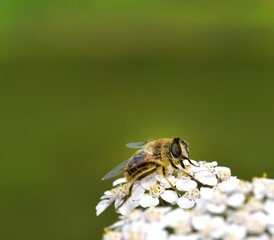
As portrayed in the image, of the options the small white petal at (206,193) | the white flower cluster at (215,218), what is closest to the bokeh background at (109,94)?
the small white petal at (206,193)

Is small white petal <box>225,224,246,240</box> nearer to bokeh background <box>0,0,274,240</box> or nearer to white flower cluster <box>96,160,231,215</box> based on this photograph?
white flower cluster <box>96,160,231,215</box>

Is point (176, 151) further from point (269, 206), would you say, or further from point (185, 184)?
point (269, 206)

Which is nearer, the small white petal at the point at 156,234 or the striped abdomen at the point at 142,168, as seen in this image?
the small white petal at the point at 156,234

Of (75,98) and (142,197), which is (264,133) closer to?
(75,98)

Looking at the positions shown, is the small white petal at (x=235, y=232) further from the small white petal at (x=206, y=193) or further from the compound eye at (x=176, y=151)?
the compound eye at (x=176, y=151)

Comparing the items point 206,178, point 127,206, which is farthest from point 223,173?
point 127,206

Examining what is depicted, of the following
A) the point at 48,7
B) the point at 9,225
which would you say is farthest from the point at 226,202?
the point at 48,7
